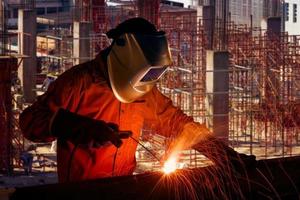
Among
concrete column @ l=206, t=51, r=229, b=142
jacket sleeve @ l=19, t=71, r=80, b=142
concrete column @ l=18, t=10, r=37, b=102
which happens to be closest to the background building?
concrete column @ l=18, t=10, r=37, b=102

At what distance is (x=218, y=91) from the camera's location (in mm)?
11719

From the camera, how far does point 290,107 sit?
1223 cm

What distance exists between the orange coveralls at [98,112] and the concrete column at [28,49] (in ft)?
43.8

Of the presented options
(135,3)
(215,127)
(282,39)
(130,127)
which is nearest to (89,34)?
(135,3)

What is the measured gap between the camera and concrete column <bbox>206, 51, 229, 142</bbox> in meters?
11.6

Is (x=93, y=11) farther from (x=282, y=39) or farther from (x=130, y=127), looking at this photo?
(x=130, y=127)

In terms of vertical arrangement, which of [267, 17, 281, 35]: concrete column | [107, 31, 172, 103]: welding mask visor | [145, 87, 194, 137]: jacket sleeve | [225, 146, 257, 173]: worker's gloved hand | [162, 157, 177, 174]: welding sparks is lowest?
[162, 157, 177, 174]: welding sparks

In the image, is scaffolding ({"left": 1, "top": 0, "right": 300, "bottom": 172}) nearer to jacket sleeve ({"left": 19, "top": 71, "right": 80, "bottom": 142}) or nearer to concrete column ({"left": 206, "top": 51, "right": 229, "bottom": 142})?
concrete column ({"left": 206, "top": 51, "right": 229, "bottom": 142})

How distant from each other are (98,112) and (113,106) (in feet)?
0.20

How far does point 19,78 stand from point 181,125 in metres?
14.0

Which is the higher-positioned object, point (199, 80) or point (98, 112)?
point (98, 112)

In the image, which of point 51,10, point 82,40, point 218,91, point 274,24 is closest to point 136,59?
point 218,91

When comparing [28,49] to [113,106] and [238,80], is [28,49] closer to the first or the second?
[238,80]

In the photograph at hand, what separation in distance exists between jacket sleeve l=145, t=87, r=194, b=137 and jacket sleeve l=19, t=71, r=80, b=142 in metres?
0.30
